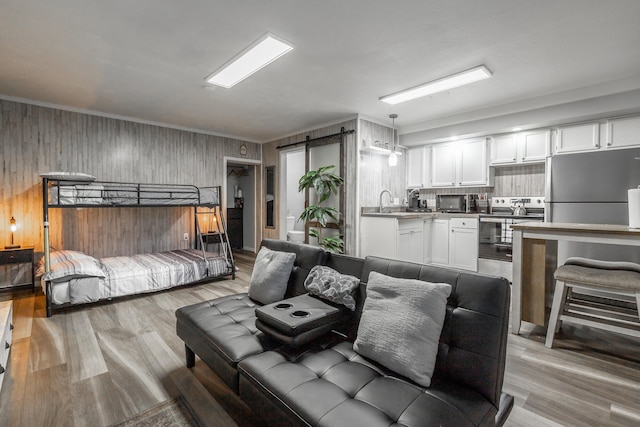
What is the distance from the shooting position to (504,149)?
4.63 m

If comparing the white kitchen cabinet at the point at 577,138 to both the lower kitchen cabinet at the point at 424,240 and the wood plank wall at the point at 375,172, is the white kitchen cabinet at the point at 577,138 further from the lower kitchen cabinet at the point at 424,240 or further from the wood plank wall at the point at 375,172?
the wood plank wall at the point at 375,172

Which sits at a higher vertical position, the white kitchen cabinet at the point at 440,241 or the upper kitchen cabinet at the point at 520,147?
the upper kitchen cabinet at the point at 520,147

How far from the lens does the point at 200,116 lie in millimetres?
4773

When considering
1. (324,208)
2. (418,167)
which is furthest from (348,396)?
(418,167)

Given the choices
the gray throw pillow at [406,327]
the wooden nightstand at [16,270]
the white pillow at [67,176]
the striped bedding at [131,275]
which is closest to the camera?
the gray throw pillow at [406,327]

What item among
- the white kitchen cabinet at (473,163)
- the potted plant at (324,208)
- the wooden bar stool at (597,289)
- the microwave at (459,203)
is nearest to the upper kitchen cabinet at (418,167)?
the microwave at (459,203)

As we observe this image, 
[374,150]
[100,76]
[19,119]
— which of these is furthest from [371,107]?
[19,119]

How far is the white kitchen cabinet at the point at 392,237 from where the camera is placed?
4426 mm

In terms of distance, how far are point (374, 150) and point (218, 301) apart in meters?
3.58

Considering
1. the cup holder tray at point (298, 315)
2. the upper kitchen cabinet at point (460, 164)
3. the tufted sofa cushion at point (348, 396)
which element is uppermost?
the upper kitchen cabinet at point (460, 164)

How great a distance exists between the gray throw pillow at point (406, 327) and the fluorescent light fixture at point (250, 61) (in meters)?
2.26

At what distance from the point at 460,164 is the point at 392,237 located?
6.32 ft

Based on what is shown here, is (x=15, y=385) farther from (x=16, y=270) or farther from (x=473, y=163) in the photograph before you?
(x=473, y=163)

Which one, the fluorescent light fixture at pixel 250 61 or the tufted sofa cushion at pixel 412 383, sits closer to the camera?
the tufted sofa cushion at pixel 412 383
